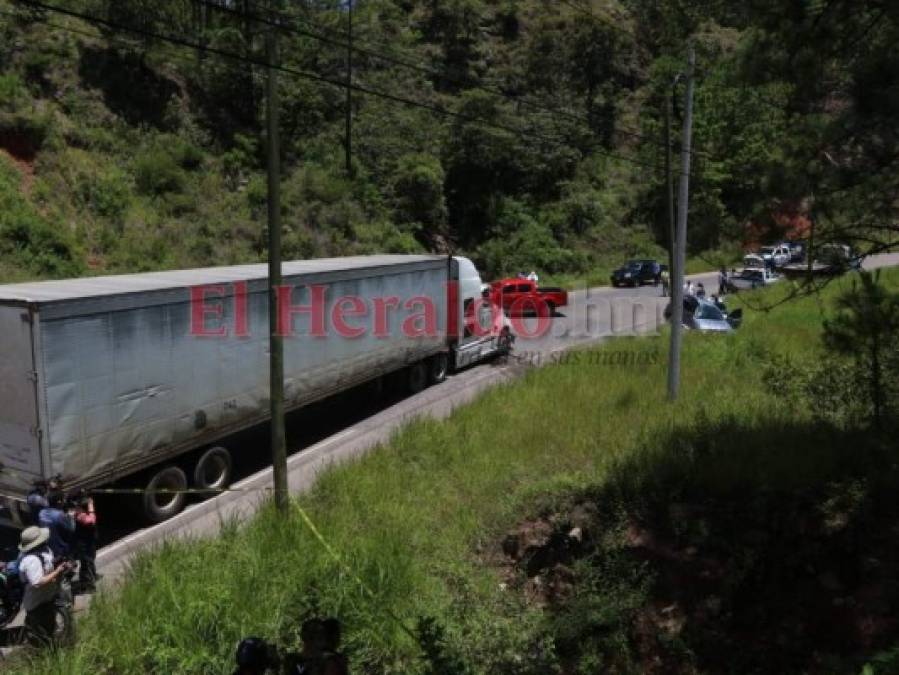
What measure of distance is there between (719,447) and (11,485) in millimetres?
8435

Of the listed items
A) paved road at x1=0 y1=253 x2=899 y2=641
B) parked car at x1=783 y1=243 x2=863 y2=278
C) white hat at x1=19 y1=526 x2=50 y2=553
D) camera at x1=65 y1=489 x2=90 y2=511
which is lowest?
paved road at x1=0 y1=253 x2=899 y2=641

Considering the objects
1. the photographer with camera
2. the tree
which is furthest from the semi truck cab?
the photographer with camera

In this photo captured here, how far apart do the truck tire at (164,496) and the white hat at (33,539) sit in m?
2.98

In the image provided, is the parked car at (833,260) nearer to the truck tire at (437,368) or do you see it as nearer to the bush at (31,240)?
the truck tire at (437,368)

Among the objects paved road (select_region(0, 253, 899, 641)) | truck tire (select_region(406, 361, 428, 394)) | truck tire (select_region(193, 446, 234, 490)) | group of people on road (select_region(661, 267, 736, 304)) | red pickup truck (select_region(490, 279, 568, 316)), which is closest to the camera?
paved road (select_region(0, 253, 899, 641))

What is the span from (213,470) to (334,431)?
3.54 meters

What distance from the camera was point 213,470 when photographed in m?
10.9

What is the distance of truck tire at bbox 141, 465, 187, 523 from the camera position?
9.65 meters

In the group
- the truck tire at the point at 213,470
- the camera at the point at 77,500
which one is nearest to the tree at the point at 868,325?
the truck tire at the point at 213,470

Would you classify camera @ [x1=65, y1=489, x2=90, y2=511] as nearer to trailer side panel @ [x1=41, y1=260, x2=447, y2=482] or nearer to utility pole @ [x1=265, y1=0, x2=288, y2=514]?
trailer side panel @ [x1=41, y1=260, x2=447, y2=482]

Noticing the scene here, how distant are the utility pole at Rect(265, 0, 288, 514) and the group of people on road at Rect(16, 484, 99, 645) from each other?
1.96m

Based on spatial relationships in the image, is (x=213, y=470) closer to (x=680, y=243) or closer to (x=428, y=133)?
(x=680, y=243)

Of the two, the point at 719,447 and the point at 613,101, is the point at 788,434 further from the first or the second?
the point at 613,101

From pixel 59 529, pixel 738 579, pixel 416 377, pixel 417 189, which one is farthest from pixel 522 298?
pixel 59 529
